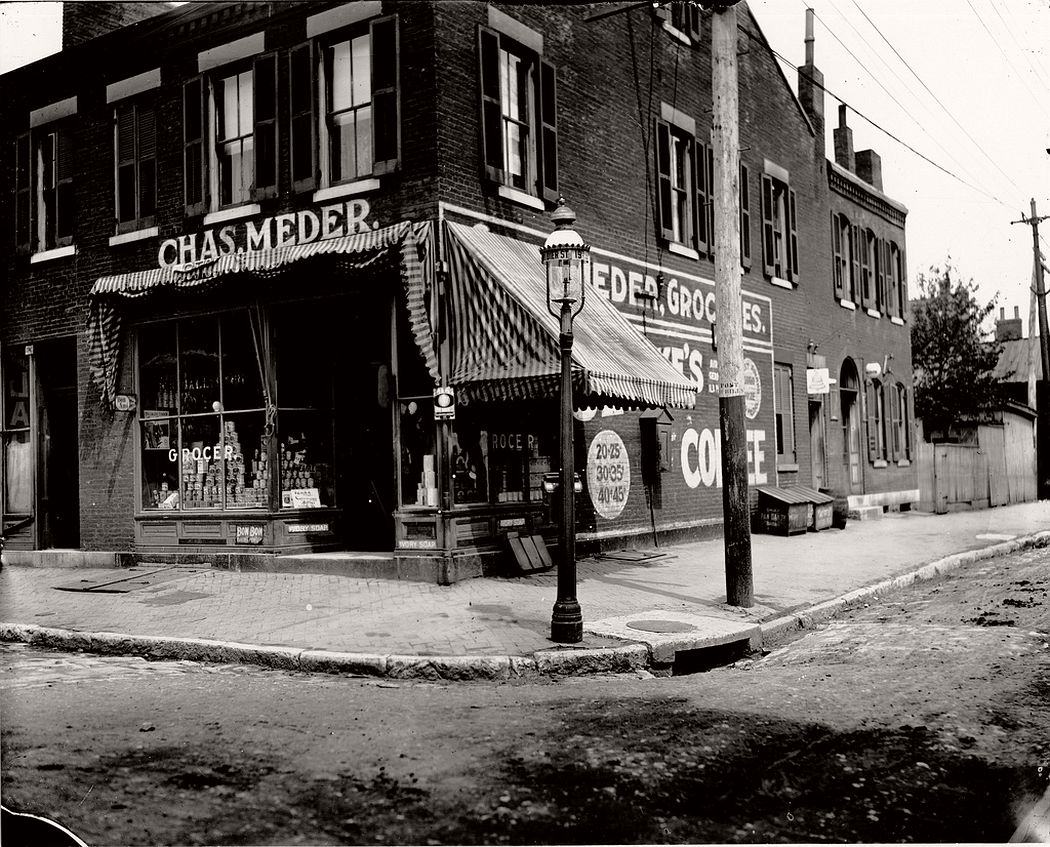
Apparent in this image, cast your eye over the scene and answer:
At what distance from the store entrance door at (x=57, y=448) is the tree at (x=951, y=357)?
2481cm

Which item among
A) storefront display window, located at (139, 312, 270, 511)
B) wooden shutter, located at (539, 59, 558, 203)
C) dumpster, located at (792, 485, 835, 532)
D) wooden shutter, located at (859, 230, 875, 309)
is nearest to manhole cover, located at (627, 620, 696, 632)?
storefront display window, located at (139, 312, 270, 511)

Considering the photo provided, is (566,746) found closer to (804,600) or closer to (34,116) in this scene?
(804,600)

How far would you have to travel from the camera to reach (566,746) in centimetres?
471

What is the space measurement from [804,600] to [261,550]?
21.9 ft

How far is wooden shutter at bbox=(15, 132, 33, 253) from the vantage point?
1439cm

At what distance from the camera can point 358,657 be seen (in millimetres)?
7270

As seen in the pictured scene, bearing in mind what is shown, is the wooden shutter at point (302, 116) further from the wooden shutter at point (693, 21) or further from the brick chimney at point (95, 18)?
the wooden shutter at point (693, 21)

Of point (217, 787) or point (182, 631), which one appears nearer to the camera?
point (217, 787)

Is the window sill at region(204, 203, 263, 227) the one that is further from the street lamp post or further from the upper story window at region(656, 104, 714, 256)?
the upper story window at region(656, 104, 714, 256)

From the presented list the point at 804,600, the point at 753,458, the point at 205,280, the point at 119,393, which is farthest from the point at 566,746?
the point at 753,458

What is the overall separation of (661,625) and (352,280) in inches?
226

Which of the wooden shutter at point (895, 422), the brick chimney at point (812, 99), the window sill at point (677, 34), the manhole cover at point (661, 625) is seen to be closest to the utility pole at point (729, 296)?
the manhole cover at point (661, 625)

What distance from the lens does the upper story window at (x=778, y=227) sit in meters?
18.6

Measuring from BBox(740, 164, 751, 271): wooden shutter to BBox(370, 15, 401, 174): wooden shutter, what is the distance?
8503mm
